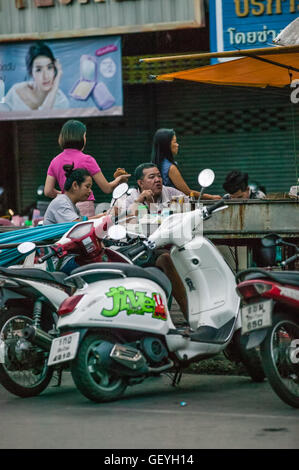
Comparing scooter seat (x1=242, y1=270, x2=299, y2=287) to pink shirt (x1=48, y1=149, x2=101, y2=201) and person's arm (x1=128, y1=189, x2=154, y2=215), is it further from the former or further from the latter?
pink shirt (x1=48, y1=149, x2=101, y2=201)

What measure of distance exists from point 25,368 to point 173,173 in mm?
2826

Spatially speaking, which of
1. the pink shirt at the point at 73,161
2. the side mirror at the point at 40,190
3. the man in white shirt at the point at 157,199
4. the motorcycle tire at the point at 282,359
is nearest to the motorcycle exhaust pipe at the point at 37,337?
the man in white shirt at the point at 157,199

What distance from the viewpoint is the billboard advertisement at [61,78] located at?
12.7 meters

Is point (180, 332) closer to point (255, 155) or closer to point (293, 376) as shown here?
point (293, 376)

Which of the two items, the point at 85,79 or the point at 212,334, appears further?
the point at 85,79

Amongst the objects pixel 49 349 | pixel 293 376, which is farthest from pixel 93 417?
pixel 293 376

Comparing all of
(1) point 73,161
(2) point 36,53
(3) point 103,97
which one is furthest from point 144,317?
(2) point 36,53

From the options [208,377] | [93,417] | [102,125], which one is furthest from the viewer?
[102,125]

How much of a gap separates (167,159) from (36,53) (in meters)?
5.39

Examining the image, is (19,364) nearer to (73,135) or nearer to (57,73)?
(73,135)

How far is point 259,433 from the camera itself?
486cm

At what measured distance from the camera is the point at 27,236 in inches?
278

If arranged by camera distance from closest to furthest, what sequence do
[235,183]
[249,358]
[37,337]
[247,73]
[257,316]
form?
[257,316], [37,337], [249,358], [235,183], [247,73]

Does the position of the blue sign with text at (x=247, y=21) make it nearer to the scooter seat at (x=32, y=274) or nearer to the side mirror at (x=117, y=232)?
the scooter seat at (x=32, y=274)
